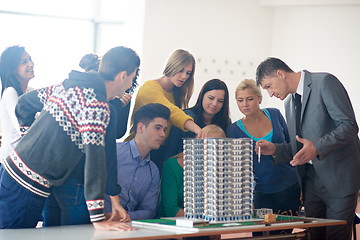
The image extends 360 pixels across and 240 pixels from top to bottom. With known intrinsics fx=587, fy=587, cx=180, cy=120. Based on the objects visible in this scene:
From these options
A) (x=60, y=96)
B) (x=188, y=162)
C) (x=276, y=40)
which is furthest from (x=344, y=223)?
(x=276, y=40)

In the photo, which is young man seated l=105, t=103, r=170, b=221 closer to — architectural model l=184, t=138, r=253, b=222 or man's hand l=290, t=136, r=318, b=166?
architectural model l=184, t=138, r=253, b=222

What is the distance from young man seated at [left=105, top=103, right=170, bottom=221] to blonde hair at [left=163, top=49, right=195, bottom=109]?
0.27 metres

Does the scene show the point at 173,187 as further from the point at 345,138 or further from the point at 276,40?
the point at 276,40

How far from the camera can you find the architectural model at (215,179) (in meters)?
2.79

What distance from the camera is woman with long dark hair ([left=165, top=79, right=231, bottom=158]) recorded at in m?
3.73

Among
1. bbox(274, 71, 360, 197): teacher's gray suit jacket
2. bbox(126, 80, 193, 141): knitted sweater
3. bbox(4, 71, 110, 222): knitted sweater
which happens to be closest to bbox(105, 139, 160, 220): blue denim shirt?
bbox(126, 80, 193, 141): knitted sweater

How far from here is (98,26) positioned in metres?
7.10

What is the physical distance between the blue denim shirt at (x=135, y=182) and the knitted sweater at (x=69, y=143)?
Answer: 71 centimetres

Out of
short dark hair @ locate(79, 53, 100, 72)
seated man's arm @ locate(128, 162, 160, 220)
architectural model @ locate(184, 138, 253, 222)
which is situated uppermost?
short dark hair @ locate(79, 53, 100, 72)

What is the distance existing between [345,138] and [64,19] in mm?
4493

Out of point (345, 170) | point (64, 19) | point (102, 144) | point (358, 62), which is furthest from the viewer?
point (64, 19)

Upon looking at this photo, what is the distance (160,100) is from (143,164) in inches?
17.2

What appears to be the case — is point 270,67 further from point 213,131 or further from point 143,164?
point 143,164

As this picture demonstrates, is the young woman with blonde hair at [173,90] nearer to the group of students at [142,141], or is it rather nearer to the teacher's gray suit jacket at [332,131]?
the group of students at [142,141]
